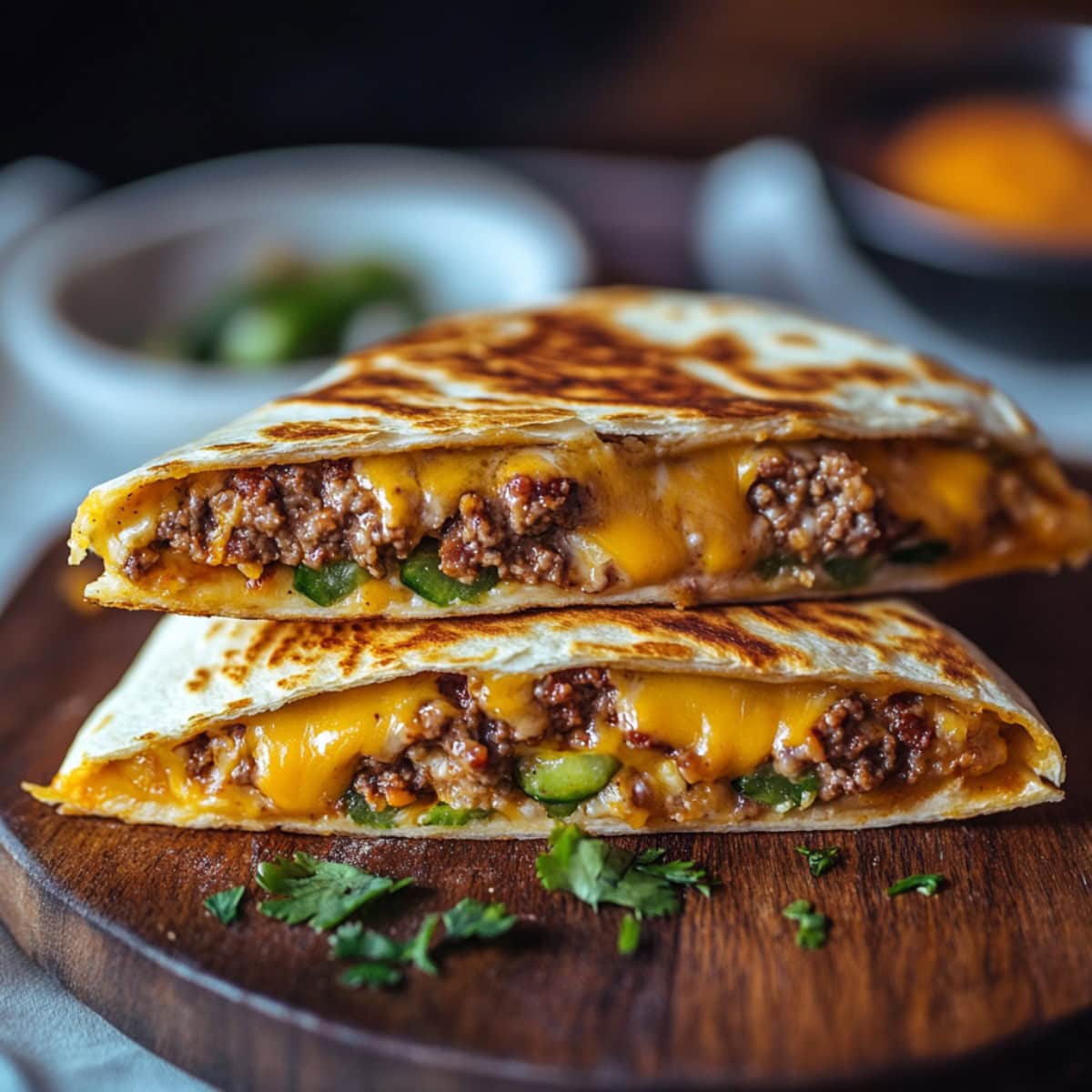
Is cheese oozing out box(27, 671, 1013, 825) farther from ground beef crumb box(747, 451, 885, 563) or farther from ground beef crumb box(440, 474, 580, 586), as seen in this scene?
ground beef crumb box(747, 451, 885, 563)

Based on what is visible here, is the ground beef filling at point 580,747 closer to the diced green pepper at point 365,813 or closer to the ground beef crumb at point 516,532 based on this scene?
the diced green pepper at point 365,813

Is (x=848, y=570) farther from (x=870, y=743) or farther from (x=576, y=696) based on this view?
(x=576, y=696)

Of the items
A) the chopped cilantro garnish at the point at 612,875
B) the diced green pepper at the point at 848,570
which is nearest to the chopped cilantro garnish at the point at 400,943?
the chopped cilantro garnish at the point at 612,875

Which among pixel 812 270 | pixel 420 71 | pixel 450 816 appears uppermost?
pixel 420 71

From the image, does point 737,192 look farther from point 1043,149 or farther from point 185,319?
point 185,319

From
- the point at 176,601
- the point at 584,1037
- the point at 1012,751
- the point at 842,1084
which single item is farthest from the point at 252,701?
the point at 1012,751

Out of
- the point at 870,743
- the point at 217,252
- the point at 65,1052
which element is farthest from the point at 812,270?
the point at 65,1052

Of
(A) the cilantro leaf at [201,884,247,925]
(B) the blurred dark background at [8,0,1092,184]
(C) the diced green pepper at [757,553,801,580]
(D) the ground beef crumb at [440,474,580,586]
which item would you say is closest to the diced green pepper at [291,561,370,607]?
(D) the ground beef crumb at [440,474,580,586]
